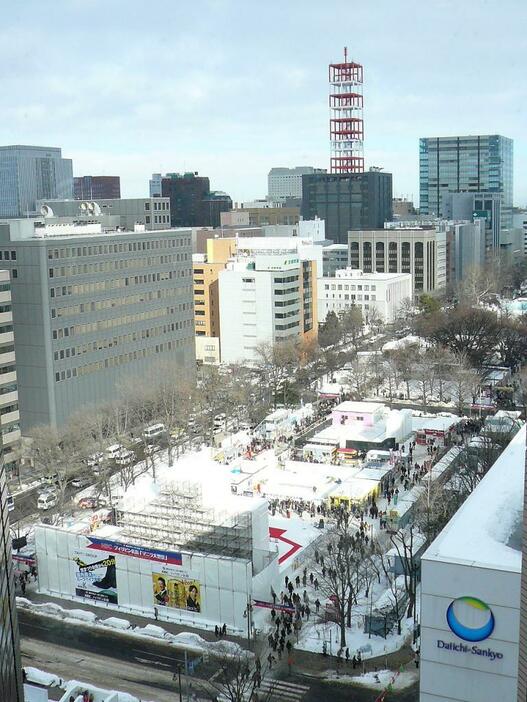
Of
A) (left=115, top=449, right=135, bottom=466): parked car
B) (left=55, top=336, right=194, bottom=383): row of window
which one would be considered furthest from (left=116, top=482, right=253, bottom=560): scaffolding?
(left=55, top=336, right=194, bottom=383): row of window

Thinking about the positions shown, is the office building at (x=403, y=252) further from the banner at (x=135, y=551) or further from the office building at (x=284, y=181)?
the office building at (x=284, y=181)

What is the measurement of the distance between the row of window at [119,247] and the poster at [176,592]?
1540 centimetres

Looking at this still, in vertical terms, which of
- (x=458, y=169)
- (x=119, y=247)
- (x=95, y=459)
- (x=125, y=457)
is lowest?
(x=125, y=457)

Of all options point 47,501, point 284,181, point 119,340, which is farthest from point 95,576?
point 284,181

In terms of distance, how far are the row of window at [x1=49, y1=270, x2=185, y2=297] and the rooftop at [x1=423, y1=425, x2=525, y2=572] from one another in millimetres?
19999

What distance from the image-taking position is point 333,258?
72125mm

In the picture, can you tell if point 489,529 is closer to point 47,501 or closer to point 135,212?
point 47,501

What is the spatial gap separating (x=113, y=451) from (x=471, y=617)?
61.4ft

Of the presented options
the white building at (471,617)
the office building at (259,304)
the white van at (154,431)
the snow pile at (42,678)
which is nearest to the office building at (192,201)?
the office building at (259,304)

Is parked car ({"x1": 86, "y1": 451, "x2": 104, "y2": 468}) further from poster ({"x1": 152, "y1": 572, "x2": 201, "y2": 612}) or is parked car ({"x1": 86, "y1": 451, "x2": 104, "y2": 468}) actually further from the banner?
poster ({"x1": 152, "y1": 572, "x2": 201, "y2": 612})

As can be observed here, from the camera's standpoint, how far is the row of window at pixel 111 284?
101 ft

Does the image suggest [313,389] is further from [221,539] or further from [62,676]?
[62,676]

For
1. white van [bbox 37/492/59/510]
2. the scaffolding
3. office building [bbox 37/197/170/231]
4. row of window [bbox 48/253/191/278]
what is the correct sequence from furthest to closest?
office building [bbox 37/197/170/231] < row of window [bbox 48/253/191/278] < white van [bbox 37/492/59/510] < the scaffolding

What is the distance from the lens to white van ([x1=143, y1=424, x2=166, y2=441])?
3072cm
